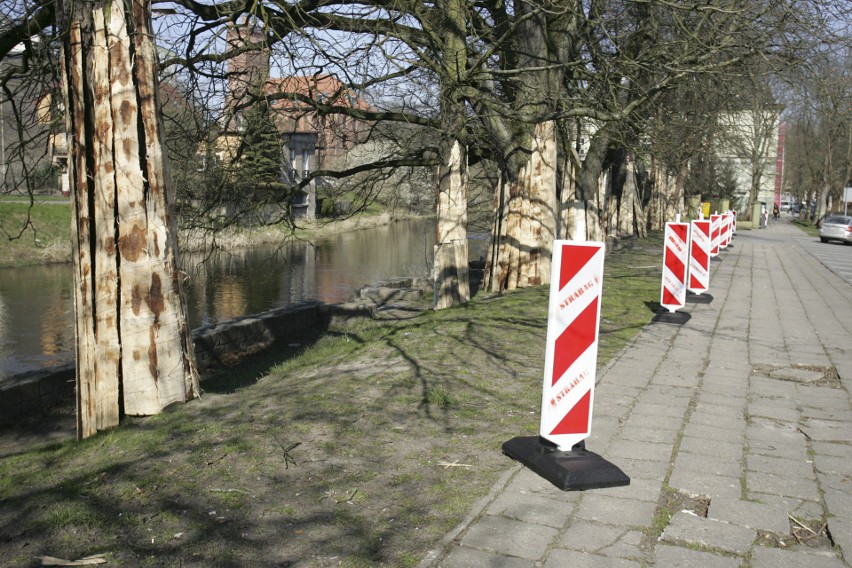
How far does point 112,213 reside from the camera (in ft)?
19.6

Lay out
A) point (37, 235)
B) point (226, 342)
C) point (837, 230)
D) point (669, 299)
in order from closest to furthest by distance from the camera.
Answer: point (226, 342) < point (669, 299) < point (37, 235) < point (837, 230)

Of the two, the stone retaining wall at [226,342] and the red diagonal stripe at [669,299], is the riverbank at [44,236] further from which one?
the red diagonal stripe at [669,299]

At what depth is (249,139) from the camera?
11.8 metres

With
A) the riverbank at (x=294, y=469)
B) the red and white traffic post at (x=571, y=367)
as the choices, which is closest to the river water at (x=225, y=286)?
the riverbank at (x=294, y=469)

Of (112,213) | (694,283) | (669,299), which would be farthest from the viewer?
(694,283)

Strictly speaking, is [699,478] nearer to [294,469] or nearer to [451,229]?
[294,469]

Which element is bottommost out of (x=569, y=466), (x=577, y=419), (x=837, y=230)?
(x=837, y=230)

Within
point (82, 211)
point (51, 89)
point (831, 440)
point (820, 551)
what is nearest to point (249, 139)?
point (51, 89)

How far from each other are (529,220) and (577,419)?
953cm

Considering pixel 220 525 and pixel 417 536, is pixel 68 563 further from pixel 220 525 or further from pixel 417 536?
pixel 417 536

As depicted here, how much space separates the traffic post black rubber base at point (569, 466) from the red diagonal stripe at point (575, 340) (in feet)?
1.39

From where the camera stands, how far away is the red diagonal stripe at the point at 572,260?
444 centimetres

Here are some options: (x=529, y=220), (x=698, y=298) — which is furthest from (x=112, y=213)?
(x=698, y=298)

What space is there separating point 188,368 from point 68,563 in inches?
116
